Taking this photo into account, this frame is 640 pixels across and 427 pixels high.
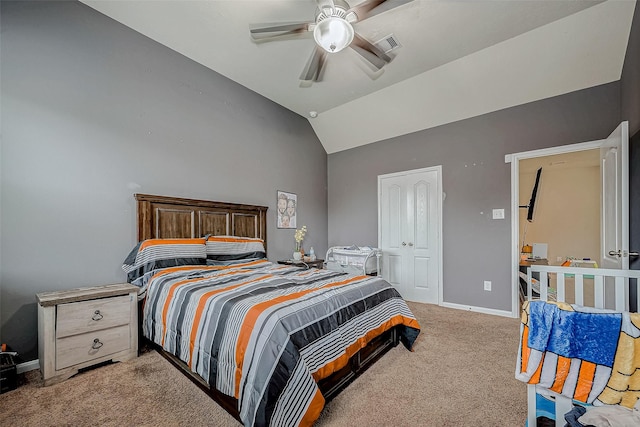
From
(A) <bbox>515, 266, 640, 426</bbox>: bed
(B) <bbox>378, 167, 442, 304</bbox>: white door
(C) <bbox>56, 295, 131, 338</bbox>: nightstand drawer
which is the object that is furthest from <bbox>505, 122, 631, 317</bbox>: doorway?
(C) <bbox>56, 295, 131, 338</bbox>: nightstand drawer

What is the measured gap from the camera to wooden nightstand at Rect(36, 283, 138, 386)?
6.21 feet

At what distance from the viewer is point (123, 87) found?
2682 millimetres

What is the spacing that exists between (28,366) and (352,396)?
99.4 inches

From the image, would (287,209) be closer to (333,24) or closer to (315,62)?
(315,62)

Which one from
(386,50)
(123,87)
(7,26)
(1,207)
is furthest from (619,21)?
(1,207)

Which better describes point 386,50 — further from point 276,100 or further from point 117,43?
point 117,43

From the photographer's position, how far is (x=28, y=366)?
2102 millimetres

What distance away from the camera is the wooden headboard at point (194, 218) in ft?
9.06

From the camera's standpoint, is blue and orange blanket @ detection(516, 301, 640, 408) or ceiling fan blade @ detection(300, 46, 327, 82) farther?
ceiling fan blade @ detection(300, 46, 327, 82)

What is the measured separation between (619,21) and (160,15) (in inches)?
167

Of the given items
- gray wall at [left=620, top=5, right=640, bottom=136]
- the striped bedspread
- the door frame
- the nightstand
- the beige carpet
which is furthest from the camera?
the nightstand

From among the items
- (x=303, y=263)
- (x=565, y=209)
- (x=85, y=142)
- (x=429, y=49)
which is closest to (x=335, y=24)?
(x=429, y=49)

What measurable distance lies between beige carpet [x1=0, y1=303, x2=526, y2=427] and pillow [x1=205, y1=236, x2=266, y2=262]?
1083mm

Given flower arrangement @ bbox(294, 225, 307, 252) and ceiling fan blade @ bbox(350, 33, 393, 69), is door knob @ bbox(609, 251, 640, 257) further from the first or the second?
flower arrangement @ bbox(294, 225, 307, 252)
